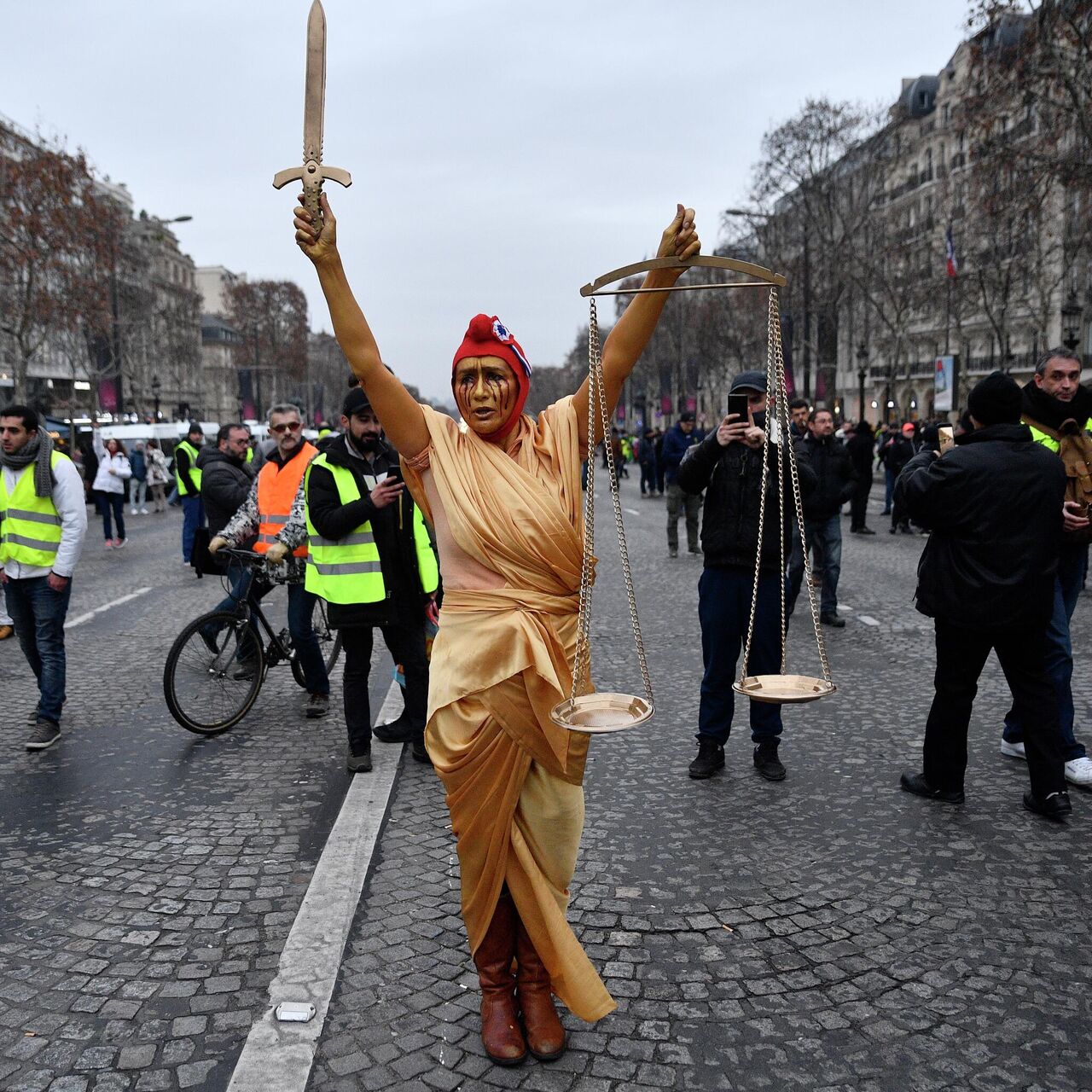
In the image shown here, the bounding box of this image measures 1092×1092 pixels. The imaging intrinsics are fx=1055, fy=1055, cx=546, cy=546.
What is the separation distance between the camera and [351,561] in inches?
220

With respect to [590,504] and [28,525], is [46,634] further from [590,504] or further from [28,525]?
[590,504]

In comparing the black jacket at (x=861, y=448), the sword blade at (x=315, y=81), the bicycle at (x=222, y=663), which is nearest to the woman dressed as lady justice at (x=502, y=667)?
the sword blade at (x=315, y=81)

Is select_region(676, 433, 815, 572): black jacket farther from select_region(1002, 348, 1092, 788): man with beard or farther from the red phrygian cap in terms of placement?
the red phrygian cap

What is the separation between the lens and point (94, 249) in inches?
1237

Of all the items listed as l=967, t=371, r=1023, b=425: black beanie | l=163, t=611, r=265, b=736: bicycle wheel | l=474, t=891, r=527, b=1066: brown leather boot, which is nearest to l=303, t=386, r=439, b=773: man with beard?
l=163, t=611, r=265, b=736: bicycle wheel

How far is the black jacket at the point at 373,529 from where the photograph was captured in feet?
18.1

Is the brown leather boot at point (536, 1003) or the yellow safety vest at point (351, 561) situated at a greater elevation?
the yellow safety vest at point (351, 561)

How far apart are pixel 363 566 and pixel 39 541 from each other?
6.81ft

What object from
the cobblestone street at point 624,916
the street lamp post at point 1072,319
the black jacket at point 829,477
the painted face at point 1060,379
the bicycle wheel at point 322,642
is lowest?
the cobblestone street at point 624,916

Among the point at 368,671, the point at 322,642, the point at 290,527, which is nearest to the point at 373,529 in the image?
the point at 368,671

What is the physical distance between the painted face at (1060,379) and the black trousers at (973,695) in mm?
1422

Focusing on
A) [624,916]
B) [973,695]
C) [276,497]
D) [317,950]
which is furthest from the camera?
[276,497]

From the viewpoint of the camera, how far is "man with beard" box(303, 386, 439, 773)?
5.52 metres

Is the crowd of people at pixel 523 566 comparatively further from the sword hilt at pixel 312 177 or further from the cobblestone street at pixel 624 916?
the cobblestone street at pixel 624 916
